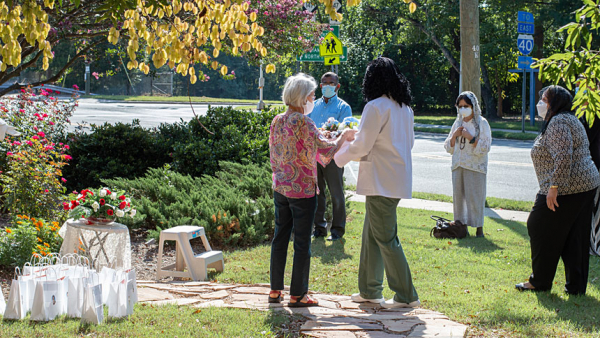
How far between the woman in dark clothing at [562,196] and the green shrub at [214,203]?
3.58 m

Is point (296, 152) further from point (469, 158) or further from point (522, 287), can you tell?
point (469, 158)

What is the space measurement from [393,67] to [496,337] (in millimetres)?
2209

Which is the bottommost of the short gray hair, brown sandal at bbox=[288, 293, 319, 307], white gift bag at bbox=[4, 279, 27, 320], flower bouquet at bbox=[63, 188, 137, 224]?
brown sandal at bbox=[288, 293, 319, 307]

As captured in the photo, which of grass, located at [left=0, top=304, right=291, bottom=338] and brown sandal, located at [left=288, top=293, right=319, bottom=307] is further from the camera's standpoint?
brown sandal, located at [left=288, top=293, right=319, bottom=307]

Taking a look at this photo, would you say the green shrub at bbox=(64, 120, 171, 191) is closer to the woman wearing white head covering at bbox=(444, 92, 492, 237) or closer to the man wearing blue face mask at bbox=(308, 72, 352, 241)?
the man wearing blue face mask at bbox=(308, 72, 352, 241)

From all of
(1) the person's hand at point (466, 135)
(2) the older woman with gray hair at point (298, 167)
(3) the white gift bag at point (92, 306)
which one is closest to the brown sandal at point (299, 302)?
(2) the older woman with gray hair at point (298, 167)

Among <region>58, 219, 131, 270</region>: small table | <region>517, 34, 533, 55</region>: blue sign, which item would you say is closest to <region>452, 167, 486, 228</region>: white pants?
<region>58, 219, 131, 270</region>: small table

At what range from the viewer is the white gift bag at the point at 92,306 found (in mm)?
4516

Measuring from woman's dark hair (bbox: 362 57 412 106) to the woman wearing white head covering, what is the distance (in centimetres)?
311

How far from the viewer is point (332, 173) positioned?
7773mm

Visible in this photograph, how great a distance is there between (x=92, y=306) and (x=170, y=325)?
1.94 ft

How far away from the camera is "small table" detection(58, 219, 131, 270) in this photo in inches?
245

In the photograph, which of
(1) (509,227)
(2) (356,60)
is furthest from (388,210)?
(2) (356,60)

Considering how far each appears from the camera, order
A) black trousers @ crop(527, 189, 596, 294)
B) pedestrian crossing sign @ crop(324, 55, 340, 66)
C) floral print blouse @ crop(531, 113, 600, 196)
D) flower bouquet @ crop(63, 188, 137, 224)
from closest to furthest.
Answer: floral print blouse @ crop(531, 113, 600, 196), black trousers @ crop(527, 189, 596, 294), flower bouquet @ crop(63, 188, 137, 224), pedestrian crossing sign @ crop(324, 55, 340, 66)
